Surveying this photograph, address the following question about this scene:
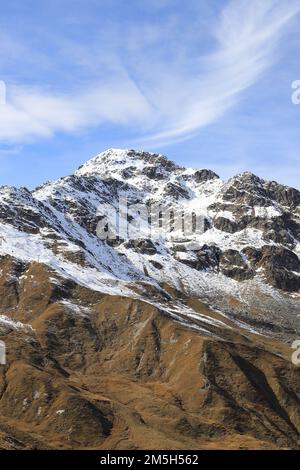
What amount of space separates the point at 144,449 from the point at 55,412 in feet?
92.7

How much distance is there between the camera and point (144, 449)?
154625mm

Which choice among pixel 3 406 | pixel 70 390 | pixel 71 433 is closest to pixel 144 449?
pixel 71 433

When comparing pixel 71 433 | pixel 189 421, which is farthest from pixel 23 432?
pixel 189 421

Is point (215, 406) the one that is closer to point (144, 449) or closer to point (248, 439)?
point (248, 439)

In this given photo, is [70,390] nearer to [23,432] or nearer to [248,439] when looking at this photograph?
[23,432]

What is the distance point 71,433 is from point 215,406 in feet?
140

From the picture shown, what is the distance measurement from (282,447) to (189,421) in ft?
80.0

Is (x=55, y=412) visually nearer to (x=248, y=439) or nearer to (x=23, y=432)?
(x=23, y=432)

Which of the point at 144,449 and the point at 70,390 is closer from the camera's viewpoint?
the point at 144,449

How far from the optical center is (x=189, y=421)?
175250 millimetres
